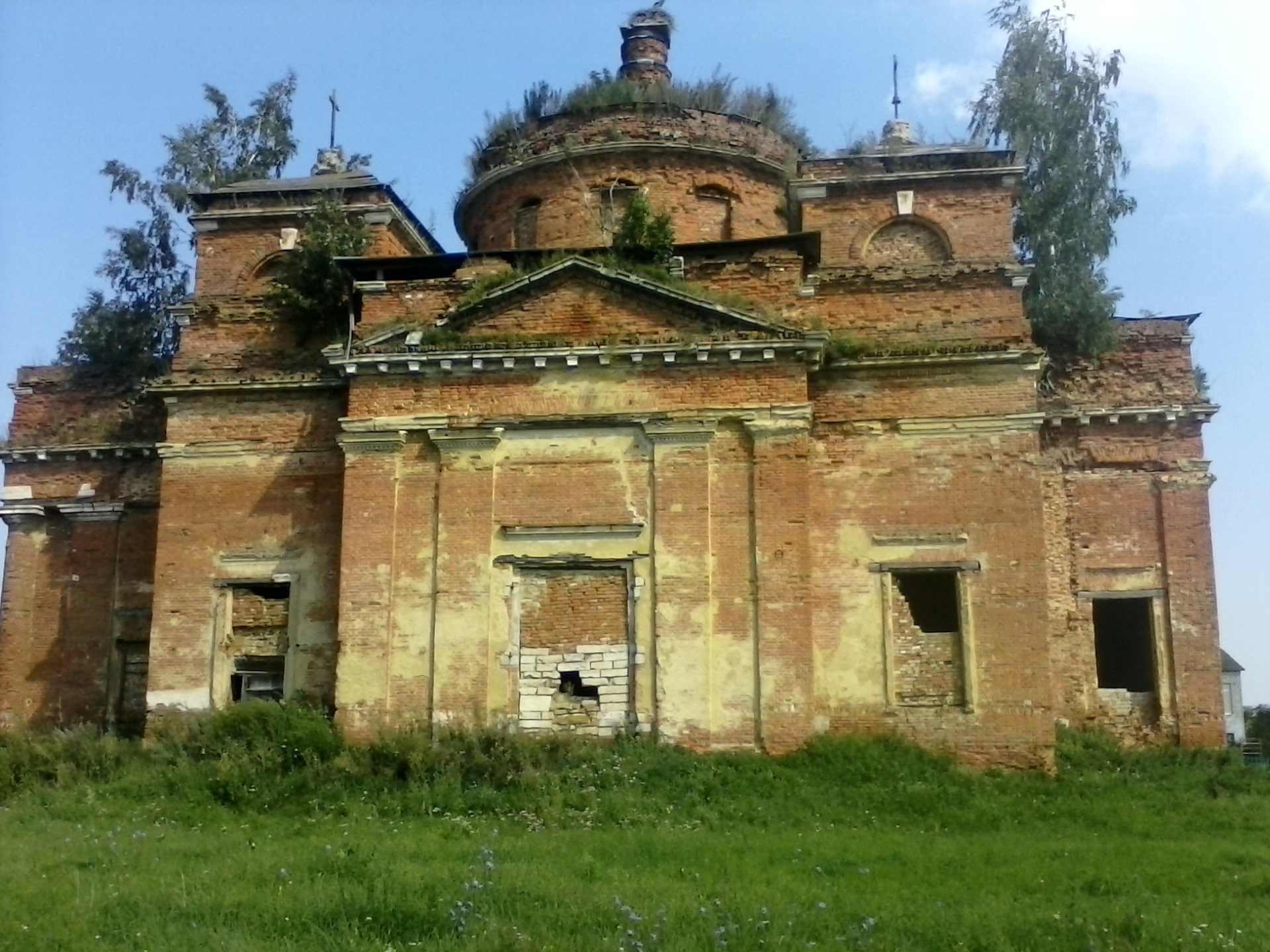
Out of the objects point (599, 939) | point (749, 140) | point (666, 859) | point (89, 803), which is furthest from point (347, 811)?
point (749, 140)

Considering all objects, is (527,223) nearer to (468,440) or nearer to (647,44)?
(647,44)

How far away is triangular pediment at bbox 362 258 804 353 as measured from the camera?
15844mm

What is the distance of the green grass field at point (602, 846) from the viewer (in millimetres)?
8547

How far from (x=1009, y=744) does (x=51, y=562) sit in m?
13.9

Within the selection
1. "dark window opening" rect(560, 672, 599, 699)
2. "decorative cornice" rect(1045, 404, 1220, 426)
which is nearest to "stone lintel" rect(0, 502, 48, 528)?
"dark window opening" rect(560, 672, 599, 699)

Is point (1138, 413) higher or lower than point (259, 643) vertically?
higher

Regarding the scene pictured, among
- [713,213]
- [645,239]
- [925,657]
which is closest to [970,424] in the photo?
[925,657]

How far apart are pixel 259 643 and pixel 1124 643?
11.9 meters

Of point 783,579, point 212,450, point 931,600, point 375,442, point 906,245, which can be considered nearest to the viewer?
point 783,579

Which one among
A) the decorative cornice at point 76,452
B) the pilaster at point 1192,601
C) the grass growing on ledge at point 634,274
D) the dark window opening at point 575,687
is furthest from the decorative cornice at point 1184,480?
the decorative cornice at point 76,452

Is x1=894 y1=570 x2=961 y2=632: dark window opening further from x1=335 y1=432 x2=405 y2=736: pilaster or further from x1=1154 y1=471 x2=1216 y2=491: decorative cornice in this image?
x1=335 y1=432 x2=405 y2=736: pilaster

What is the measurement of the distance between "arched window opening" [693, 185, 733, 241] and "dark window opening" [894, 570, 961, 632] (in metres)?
6.51

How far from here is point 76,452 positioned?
19.9 m

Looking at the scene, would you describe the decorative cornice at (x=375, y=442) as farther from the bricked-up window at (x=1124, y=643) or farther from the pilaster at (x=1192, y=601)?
the pilaster at (x=1192, y=601)
